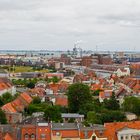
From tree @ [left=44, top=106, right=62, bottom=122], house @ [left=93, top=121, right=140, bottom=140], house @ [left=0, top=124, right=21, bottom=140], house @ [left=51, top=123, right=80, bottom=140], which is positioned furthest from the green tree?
house @ [left=51, top=123, right=80, bottom=140]

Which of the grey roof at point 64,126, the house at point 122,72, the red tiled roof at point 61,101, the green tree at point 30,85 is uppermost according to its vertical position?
the grey roof at point 64,126

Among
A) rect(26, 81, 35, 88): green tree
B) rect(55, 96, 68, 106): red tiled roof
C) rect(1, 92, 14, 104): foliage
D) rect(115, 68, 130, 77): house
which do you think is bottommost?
rect(115, 68, 130, 77): house

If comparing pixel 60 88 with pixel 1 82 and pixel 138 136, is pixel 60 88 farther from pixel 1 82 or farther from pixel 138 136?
pixel 138 136

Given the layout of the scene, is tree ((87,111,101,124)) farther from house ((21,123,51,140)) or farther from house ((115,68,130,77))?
house ((115,68,130,77))

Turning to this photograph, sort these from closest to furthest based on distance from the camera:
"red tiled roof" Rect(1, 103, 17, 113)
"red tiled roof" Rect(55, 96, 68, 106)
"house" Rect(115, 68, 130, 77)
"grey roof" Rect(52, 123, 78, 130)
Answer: "grey roof" Rect(52, 123, 78, 130) < "red tiled roof" Rect(1, 103, 17, 113) < "red tiled roof" Rect(55, 96, 68, 106) < "house" Rect(115, 68, 130, 77)

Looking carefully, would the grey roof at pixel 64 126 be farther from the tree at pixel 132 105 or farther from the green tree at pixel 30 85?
the green tree at pixel 30 85

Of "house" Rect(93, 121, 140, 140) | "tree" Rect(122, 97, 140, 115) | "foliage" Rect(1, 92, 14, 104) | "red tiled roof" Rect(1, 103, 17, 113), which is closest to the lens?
"house" Rect(93, 121, 140, 140)

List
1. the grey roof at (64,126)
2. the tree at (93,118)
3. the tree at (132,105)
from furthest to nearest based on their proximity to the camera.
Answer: the tree at (132,105), the tree at (93,118), the grey roof at (64,126)

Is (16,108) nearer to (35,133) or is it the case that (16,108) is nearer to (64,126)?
(64,126)

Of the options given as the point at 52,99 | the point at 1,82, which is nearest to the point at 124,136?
the point at 52,99

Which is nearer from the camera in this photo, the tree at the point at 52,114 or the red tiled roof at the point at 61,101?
the tree at the point at 52,114

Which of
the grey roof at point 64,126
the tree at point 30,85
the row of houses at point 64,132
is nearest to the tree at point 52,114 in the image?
the grey roof at point 64,126
